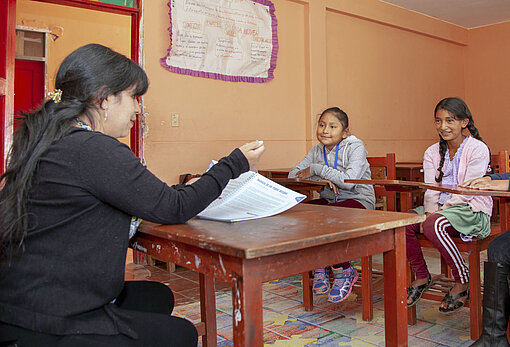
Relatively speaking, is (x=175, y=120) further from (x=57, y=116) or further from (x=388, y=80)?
(x=388, y=80)

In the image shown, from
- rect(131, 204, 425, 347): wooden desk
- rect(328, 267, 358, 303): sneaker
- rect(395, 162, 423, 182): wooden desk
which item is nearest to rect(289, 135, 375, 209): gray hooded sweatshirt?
rect(328, 267, 358, 303): sneaker

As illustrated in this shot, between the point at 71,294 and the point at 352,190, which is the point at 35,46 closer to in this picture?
the point at 352,190

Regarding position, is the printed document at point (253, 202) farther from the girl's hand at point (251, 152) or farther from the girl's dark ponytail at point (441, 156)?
the girl's dark ponytail at point (441, 156)

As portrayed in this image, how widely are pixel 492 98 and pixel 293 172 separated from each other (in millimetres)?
5289

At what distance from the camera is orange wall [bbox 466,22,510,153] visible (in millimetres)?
6910

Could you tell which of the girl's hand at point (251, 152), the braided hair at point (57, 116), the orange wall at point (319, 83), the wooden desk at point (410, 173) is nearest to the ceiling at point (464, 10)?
→ the orange wall at point (319, 83)

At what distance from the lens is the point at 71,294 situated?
1051 mm

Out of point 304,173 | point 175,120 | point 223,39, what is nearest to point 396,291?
point 304,173

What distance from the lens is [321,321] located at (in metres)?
2.49

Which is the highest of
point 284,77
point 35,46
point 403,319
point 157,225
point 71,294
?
point 35,46

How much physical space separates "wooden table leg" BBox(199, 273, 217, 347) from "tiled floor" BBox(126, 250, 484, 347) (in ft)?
1.23

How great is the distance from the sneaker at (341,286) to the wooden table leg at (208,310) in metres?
0.91

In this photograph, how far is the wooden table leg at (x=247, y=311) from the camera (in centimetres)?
94

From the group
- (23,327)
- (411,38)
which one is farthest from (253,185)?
(411,38)
